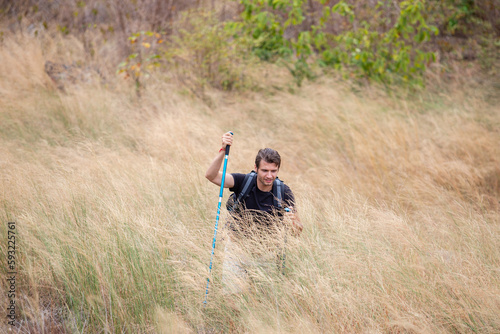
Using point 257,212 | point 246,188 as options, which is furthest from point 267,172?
point 257,212

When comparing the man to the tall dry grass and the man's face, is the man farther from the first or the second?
the tall dry grass

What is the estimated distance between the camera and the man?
3.38m

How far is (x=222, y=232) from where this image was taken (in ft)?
11.8

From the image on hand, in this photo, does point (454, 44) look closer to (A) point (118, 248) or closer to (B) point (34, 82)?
(B) point (34, 82)

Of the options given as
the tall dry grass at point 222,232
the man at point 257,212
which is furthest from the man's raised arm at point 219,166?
the tall dry grass at point 222,232

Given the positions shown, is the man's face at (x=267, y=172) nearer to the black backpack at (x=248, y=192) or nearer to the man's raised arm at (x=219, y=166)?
the black backpack at (x=248, y=192)

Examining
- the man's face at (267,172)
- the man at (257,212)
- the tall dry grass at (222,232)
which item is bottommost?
the tall dry grass at (222,232)

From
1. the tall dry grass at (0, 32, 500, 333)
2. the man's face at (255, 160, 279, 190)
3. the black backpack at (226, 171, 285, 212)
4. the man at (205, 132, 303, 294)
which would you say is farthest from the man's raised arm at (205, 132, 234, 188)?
the tall dry grass at (0, 32, 500, 333)

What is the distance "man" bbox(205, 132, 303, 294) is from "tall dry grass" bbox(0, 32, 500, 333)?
140mm

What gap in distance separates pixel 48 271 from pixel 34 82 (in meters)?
5.90

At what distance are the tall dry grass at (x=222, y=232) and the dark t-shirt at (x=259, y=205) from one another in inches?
12.6

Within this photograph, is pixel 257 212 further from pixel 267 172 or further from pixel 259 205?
pixel 267 172

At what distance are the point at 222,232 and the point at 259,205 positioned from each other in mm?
387

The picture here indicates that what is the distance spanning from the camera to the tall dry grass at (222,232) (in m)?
3.01
